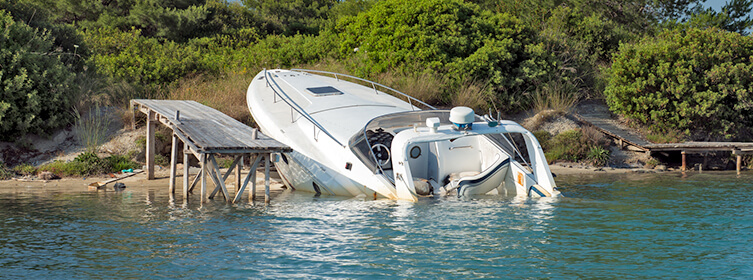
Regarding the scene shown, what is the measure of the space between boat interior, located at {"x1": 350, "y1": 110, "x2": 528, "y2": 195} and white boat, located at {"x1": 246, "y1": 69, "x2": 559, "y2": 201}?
2cm

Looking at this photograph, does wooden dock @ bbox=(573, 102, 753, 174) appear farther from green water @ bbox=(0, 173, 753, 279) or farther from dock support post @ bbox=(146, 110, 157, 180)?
dock support post @ bbox=(146, 110, 157, 180)

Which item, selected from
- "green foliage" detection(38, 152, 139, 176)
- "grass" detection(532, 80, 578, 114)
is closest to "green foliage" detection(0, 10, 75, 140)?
"green foliage" detection(38, 152, 139, 176)

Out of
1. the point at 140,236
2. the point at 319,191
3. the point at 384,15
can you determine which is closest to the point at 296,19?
the point at 384,15

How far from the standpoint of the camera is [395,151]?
1328cm

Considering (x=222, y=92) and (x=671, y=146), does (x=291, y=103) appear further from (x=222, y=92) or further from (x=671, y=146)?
(x=671, y=146)

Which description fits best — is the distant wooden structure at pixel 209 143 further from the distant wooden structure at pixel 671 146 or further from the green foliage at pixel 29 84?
the distant wooden structure at pixel 671 146

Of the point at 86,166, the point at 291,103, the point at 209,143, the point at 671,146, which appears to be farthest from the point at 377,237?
the point at 671,146

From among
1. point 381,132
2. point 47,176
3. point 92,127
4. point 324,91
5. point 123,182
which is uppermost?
point 324,91

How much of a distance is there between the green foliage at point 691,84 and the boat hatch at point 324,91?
1040 cm

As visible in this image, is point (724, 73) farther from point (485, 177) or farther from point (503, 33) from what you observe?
point (485, 177)

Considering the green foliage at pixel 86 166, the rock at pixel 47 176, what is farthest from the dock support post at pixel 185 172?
the rock at pixel 47 176

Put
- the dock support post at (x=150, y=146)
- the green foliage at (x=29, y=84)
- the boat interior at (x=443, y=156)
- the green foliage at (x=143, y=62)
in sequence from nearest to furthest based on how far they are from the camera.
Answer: the boat interior at (x=443, y=156)
the dock support post at (x=150, y=146)
the green foliage at (x=29, y=84)
the green foliage at (x=143, y=62)

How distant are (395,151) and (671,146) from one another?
1109 cm

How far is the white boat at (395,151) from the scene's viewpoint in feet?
44.5
